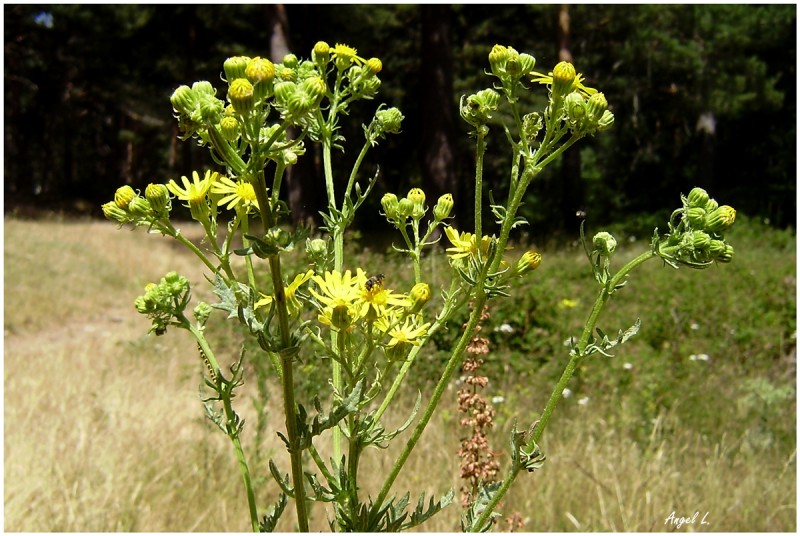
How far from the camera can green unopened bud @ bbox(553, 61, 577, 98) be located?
3.65 feet

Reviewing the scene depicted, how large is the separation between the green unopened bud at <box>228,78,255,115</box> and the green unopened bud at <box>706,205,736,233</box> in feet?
2.46

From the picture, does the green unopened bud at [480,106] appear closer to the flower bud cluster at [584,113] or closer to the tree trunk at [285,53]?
the flower bud cluster at [584,113]

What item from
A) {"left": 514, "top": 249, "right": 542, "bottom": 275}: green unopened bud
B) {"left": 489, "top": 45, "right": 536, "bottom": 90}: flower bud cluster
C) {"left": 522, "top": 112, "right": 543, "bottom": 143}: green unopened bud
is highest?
{"left": 489, "top": 45, "right": 536, "bottom": 90}: flower bud cluster

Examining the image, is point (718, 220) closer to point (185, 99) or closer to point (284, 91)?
point (284, 91)

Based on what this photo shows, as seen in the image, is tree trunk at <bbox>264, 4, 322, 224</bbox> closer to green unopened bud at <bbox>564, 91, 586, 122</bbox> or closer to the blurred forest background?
the blurred forest background

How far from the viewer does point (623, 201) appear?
21906mm

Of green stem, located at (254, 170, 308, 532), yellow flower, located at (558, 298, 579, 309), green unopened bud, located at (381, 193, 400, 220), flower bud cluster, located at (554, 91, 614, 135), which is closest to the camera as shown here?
green stem, located at (254, 170, 308, 532)

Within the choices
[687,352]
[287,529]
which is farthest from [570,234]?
[287,529]

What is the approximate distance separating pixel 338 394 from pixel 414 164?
1847 centimetres

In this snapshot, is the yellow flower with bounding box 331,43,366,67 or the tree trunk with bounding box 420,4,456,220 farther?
the tree trunk with bounding box 420,4,456,220

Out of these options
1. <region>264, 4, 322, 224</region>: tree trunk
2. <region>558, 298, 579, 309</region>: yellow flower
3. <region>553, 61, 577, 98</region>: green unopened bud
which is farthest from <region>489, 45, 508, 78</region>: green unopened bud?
<region>264, 4, 322, 224</region>: tree trunk

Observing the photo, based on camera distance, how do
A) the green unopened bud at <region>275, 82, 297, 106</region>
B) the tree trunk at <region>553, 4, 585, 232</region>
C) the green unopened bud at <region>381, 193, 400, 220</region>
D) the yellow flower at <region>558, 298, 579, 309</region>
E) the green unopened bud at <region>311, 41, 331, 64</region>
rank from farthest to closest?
the tree trunk at <region>553, 4, 585, 232</region> < the yellow flower at <region>558, 298, 579, 309</region> < the green unopened bud at <region>381, 193, 400, 220</region> < the green unopened bud at <region>311, 41, 331, 64</region> < the green unopened bud at <region>275, 82, 297, 106</region>

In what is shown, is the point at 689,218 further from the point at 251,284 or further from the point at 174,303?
the point at 174,303

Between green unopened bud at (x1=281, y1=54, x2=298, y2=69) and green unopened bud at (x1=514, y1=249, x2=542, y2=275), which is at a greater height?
green unopened bud at (x1=281, y1=54, x2=298, y2=69)
